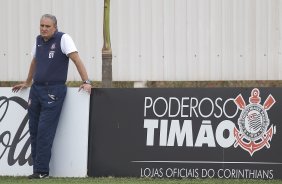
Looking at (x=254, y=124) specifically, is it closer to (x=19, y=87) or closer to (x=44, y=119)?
(x=44, y=119)

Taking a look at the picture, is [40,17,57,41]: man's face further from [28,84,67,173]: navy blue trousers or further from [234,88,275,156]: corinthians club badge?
[234,88,275,156]: corinthians club badge

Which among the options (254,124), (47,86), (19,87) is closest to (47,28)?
(47,86)

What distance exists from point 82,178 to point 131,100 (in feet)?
3.45

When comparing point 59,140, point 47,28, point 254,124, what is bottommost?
point 59,140

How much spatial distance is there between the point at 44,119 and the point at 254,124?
93.4 inches

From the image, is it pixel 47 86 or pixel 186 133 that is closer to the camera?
pixel 186 133

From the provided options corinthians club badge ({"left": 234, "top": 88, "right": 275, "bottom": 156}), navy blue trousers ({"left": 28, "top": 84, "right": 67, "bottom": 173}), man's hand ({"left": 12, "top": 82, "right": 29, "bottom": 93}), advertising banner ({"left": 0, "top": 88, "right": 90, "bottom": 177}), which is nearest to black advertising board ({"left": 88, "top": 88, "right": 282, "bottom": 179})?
corinthians club badge ({"left": 234, "top": 88, "right": 275, "bottom": 156})

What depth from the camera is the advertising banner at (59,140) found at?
35.0 ft

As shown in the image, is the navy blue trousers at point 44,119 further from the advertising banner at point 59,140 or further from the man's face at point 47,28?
the man's face at point 47,28

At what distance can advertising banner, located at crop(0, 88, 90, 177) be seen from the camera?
10.7 metres

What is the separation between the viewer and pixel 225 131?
1028cm

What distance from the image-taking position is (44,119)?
10477 mm

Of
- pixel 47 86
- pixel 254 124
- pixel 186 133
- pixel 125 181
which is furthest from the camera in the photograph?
pixel 47 86

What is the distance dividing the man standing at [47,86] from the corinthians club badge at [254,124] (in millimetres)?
1788
